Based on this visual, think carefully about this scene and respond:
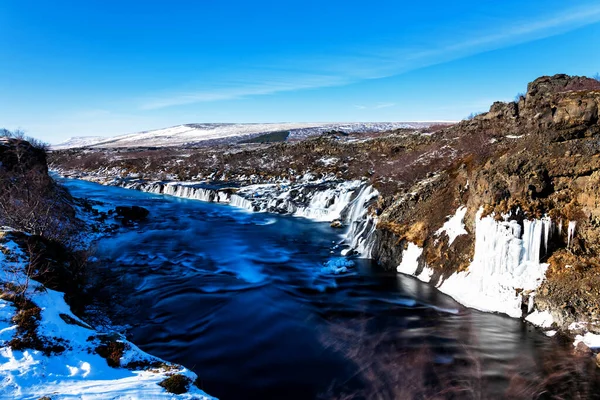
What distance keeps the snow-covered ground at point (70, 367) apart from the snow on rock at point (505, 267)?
10926 mm

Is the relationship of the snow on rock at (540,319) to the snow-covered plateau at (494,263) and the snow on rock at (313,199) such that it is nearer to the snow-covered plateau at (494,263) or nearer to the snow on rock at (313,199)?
the snow-covered plateau at (494,263)

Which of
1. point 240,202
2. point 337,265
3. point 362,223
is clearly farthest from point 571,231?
point 240,202

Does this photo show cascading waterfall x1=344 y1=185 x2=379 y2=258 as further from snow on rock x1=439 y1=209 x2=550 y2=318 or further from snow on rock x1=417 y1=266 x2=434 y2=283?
snow on rock x1=439 y1=209 x2=550 y2=318

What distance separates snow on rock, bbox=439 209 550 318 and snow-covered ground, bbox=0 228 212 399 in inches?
430

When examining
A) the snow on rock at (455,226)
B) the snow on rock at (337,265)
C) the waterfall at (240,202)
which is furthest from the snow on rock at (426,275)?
the waterfall at (240,202)

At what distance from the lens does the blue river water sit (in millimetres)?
10359

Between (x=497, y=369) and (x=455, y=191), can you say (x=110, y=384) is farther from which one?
(x=455, y=191)

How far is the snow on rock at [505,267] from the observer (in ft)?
43.5

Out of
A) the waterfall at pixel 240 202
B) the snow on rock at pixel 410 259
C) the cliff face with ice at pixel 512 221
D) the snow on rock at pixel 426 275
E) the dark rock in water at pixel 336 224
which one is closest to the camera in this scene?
the cliff face with ice at pixel 512 221

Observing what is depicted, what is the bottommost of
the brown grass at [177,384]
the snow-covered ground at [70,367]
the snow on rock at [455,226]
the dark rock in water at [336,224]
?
the dark rock in water at [336,224]

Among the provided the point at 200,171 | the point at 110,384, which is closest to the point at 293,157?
the point at 200,171

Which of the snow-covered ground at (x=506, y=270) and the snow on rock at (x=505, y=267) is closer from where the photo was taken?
the snow-covered ground at (x=506, y=270)

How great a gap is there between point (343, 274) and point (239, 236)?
11.4m

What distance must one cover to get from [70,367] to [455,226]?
50.9 ft
